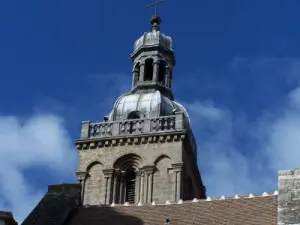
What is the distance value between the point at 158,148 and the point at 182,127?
1.28 metres

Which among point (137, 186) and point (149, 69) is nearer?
point (137, 186)

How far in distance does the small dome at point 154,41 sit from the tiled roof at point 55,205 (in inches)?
557

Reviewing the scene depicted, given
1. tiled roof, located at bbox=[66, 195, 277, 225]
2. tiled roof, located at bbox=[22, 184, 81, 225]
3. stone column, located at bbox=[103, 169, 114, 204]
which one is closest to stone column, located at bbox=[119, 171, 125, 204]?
stone column, located at bbox=[103, 169, 114, 204]

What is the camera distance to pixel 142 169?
1371 inches

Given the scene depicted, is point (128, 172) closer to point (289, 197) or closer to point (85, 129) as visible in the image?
point (85, 129)

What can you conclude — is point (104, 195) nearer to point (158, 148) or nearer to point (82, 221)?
point (158, 148)

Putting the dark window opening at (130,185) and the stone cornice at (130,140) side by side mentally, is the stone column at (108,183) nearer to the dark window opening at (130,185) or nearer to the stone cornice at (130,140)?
the dark window opening at (130,185)

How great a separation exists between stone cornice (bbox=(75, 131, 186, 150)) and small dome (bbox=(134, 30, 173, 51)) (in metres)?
5.47

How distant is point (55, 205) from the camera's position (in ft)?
81.7

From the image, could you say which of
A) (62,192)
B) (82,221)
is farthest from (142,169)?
(82,221)

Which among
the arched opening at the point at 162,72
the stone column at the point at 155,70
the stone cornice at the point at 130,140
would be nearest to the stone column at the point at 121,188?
the stone cornice at the point at 130,140

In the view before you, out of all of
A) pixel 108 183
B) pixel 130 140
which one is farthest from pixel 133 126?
pixel 108 183

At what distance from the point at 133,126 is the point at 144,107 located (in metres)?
1.16

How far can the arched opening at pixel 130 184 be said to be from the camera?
34938 mm
